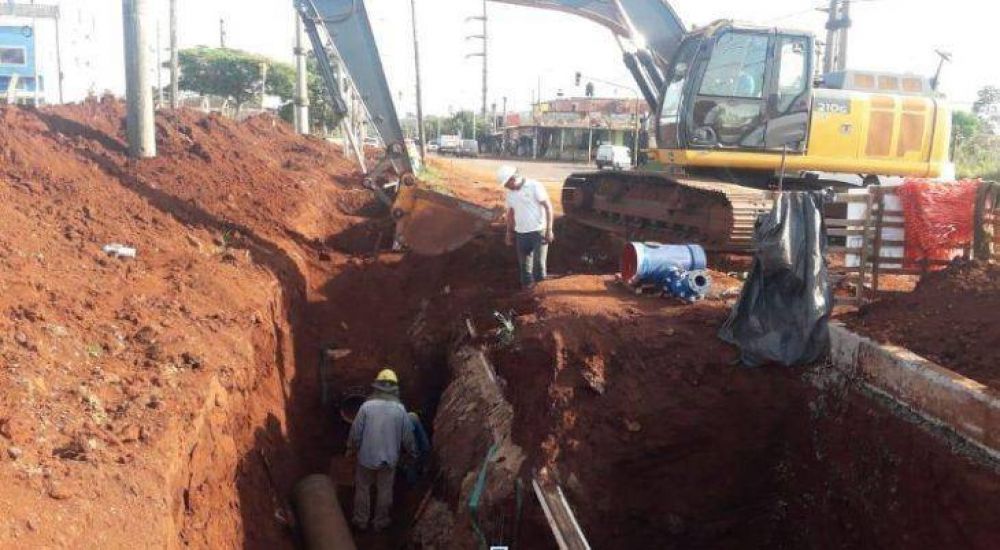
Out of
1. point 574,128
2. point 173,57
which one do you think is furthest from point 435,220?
point 574,128

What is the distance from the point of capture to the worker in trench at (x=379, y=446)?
25.1 feet

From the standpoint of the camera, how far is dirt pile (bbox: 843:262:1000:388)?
5.96 m

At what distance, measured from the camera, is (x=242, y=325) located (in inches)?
298

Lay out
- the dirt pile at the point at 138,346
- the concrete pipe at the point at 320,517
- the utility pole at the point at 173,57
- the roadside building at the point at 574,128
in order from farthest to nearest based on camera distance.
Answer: the roadside building at the point at 574,128 < the utility pole at the point at 173,57 < the concrete pipe at the point at 320,517 < the dirt pile at the point at 138,346

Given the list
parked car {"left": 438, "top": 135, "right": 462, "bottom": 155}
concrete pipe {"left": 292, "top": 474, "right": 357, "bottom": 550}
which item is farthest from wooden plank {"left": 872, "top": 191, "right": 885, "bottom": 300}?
parked car {"left": 438, "top": 135, "right": 462, "bottom": 155}

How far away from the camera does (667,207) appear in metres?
10.3

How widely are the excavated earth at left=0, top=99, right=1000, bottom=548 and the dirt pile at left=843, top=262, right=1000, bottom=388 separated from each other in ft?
2.05

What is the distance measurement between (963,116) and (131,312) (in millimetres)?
39032

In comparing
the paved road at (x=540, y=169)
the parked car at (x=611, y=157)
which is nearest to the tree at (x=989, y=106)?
the parked car at (x=611, y=157)

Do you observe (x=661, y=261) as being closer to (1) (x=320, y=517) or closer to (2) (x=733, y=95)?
(2) (x=733, y=95)

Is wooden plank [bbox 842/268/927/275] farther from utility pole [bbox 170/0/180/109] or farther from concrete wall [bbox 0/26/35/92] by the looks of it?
concrete wall [bbox 0/26/35/92]

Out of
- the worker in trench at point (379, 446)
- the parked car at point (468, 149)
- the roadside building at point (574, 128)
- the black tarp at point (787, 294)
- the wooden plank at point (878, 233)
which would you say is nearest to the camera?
the black tarp at point (787, 294)

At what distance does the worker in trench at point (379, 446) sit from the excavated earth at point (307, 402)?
31cm

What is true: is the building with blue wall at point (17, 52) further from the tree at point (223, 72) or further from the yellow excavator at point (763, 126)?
the yellow excavator at point (763, 126)
